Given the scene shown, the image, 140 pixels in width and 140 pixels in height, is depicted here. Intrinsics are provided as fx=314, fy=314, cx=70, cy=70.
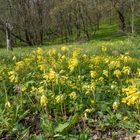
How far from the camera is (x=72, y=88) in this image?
538cm

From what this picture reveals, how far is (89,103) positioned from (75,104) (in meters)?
0.27

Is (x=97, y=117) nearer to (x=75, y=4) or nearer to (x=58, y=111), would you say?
(x=58, y=111)

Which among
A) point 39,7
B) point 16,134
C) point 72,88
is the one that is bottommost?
point 16,134

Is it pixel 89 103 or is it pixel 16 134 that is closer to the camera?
pixel 16 134

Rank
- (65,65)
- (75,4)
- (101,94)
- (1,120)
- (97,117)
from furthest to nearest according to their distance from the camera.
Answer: (75,4) → (65,65) → (101,94) → (97,117) → (1,120)

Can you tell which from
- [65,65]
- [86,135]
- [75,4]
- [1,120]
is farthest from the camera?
[75,4]

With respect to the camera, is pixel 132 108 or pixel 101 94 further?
pixel 101 94

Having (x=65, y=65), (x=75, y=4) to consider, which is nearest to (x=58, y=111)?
(x=65, y=65)

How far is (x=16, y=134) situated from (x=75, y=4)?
112 feet

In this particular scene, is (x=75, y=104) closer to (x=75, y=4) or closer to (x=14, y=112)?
(x=14, y=112)

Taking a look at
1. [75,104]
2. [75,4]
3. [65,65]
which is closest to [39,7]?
[75,4]

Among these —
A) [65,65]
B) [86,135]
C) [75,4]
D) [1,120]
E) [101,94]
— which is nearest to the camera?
[86,135]

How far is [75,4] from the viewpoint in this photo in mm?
37344

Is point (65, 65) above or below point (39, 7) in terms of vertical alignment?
below
